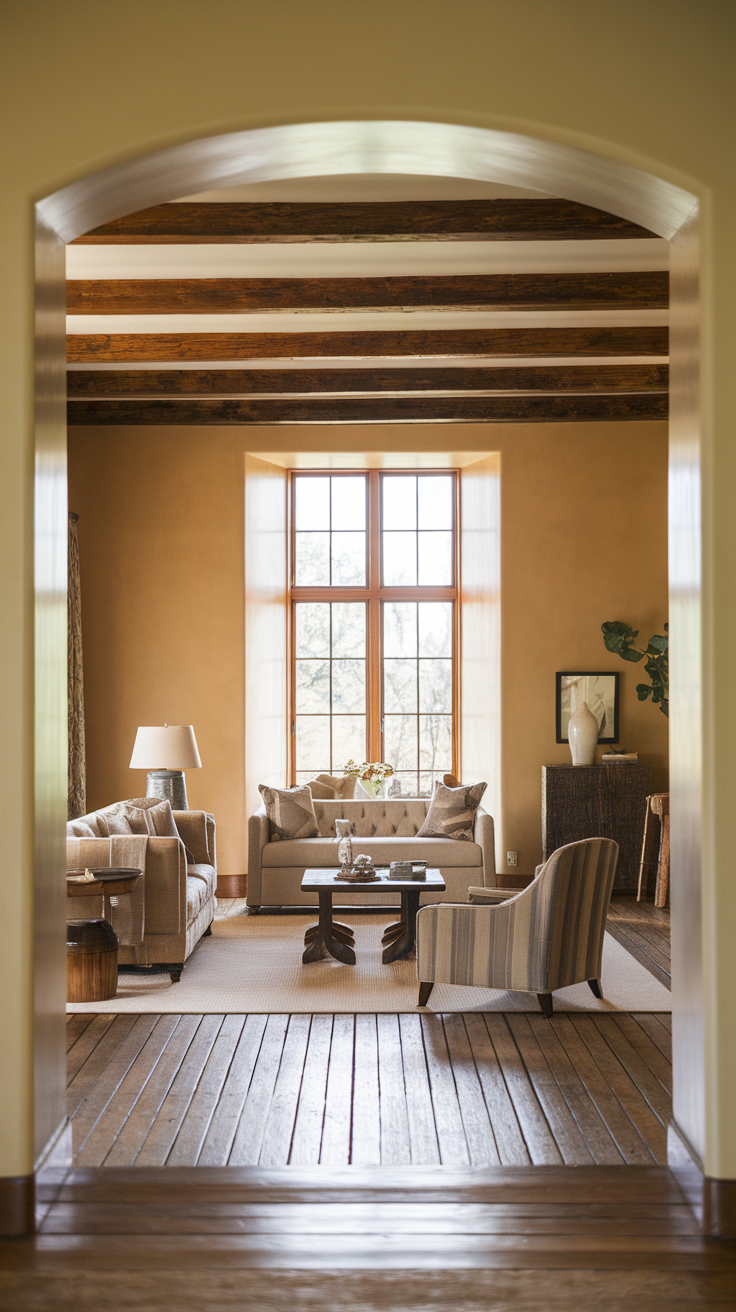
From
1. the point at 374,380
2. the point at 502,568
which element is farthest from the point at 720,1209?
the point at 502,568

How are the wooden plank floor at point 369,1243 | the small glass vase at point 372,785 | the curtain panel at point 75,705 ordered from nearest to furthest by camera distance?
the wooden plank floor at point 369,1243 < the curtain panel at point 75,705 < the small glass vase at point 372,785

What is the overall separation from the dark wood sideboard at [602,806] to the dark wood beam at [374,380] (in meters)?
2.98

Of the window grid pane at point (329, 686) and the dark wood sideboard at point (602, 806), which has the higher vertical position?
the window grid pane at point (329, 686)

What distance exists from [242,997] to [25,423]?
348cm

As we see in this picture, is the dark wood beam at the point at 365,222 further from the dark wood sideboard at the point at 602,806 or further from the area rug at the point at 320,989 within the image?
the dark wood sideboard at the point at 602,806

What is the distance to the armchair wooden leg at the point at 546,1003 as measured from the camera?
481 centimetres

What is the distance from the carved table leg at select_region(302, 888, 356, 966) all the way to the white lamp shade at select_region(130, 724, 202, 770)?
178cm

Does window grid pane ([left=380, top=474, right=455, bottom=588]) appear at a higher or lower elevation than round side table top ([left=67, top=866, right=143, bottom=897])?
higher

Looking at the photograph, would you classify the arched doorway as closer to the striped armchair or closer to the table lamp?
the striped armchair

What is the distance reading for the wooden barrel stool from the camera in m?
5.13

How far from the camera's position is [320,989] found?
533 centimetres

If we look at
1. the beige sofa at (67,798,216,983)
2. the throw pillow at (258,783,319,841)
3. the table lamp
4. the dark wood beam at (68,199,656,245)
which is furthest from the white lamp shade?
the dark wood beam at (68,199,656,245)

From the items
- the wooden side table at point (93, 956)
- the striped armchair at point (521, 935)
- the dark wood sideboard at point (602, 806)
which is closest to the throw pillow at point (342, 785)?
the dark wood sideboard at point (602, 806)

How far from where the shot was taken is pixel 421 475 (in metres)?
9.12
